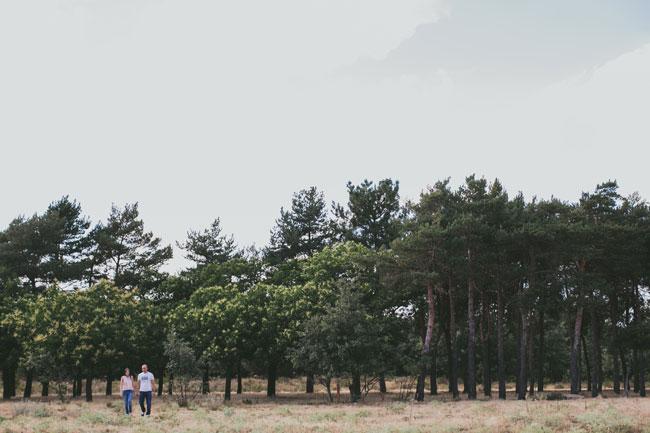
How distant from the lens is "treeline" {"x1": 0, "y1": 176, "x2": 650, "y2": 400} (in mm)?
A: 39406

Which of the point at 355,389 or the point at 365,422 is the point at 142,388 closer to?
the point at 365,422

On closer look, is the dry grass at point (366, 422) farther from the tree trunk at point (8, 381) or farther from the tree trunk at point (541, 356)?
the tree trunk at point (8, 381)

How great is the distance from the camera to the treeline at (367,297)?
39406 millimetres

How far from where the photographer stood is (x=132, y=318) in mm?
47719

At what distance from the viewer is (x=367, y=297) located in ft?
152

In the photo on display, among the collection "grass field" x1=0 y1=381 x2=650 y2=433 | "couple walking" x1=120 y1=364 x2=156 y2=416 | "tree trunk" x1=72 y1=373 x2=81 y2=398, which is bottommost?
"tree trunk" x1=72 y1=373 x2=81 y2=398

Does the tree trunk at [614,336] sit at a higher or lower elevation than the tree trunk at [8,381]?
higher

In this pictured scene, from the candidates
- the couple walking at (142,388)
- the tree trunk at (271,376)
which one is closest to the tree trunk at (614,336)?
the tree trunk at (271,376)

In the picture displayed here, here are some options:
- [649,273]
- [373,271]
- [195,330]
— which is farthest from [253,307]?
[649,273]

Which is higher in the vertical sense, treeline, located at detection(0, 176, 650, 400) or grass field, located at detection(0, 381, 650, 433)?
treeline, located at detection(0, 176, 650, 400)

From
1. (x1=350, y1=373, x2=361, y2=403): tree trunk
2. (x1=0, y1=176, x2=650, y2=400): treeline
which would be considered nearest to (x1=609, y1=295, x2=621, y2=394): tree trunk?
(x1=0, y1=176, x2=650, y2=400): treeline

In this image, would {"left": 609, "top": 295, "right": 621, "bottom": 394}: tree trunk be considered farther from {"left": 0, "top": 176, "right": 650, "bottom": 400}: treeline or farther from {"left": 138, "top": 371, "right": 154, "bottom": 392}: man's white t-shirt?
{"left": 138, "top": 371, "right": 154, "bottom": 392}: man's white t-shirt

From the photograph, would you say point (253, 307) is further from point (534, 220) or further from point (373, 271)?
point (534, 220)

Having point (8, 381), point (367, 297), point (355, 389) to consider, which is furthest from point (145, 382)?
point (8, 381)
